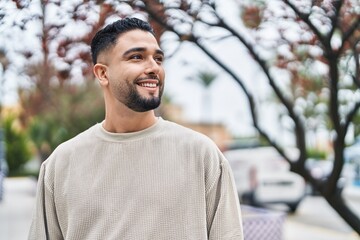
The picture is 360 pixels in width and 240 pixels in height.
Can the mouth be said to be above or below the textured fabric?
above

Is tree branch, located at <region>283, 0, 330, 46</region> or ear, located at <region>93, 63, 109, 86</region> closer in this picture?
ear, located at <region>93, 63, 109, 86</region>

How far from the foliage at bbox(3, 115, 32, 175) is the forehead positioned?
97.6ft

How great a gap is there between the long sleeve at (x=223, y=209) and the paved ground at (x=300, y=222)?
793 cm

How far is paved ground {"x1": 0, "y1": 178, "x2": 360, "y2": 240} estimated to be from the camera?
10156 mm

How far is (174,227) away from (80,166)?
33 cm

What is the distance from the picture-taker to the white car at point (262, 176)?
13.8 m

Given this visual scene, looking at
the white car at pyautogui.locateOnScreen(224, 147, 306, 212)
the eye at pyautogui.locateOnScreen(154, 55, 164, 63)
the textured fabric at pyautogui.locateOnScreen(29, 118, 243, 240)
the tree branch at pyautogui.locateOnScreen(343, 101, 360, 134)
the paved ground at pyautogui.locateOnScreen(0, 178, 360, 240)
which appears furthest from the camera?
the white car at pyautogui.locateOnScreen(224, 147, 306, 212)

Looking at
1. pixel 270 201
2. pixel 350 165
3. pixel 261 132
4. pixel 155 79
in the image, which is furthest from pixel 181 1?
pixel 350 165

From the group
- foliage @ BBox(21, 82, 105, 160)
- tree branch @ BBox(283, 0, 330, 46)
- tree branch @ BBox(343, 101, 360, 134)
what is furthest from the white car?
tree branch @ BBox(283, 0, 330, 46)

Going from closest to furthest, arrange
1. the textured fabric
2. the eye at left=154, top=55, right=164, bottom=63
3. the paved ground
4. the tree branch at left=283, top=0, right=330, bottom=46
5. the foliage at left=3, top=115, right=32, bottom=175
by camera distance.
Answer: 1. the textured fabric
2. the eye at left=154, top=55, right=164, bottom=63
3. the tree branch at left=283, top=0, right=330, bottom=46
4. the paved ground
5. the foliage at left=3, top=115, right=32, bottom=175

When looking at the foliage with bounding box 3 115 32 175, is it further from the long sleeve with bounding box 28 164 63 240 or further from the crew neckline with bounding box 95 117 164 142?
the crew neckline with bounding box 95 117 164 142

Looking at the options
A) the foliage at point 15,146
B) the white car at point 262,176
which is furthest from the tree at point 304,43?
the foliage at point 15,146

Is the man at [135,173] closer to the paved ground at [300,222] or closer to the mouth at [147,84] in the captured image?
the mouth at [147,84]

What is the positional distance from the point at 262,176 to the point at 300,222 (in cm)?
162
